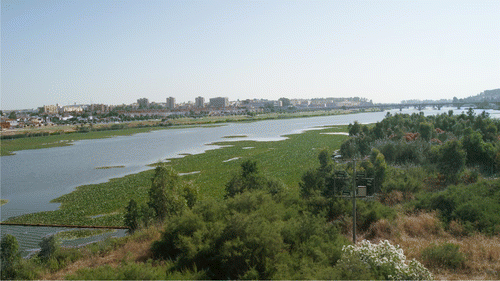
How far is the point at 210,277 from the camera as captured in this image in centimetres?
794

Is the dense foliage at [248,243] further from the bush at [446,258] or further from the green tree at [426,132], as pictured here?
the green tree at [426,132]

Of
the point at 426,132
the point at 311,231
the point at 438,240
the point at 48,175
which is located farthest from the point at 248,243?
the point at 48,175

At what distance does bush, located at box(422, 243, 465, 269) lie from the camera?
9023 millimetres

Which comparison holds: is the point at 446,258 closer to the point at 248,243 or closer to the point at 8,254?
the point at 248,243

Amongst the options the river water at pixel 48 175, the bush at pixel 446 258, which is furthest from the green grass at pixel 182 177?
the bush at pixel 446 258

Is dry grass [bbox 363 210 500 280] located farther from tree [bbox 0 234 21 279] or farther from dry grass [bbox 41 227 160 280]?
tree [bbox 0 234 21 279]

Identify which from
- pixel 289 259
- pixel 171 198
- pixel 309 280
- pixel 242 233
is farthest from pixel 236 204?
pixel 171 198

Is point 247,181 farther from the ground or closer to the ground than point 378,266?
farther from the ground

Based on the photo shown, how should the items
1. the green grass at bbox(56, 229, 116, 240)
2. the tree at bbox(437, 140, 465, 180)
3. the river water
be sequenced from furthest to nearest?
the tree at bbox(437, 140, 465, 180)
the river water
the green grass at bbox(56, 229, 116, 240)

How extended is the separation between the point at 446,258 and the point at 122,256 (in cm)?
908

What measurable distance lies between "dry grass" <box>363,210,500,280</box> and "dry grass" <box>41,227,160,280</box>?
707 centimetres

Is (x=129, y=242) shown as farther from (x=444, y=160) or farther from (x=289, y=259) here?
(x=444, y=160)

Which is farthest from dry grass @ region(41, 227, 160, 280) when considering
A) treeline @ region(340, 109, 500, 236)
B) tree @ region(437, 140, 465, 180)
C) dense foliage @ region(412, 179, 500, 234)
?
tree @ region(437, 140, 465, 180)

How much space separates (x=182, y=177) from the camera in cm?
2730
